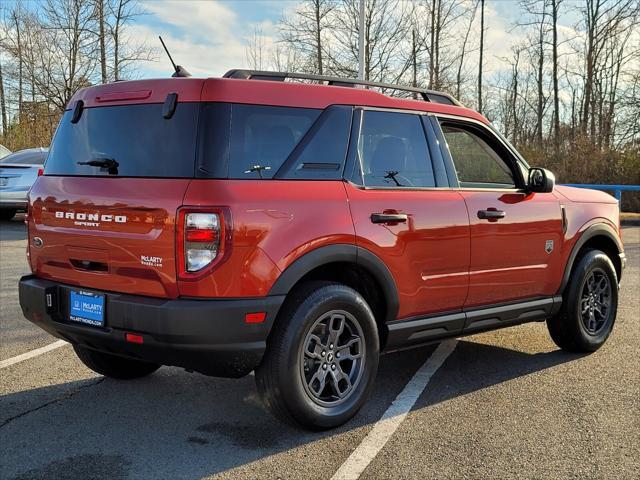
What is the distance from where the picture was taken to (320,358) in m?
3.65

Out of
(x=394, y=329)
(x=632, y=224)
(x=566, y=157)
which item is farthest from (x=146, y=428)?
(x=566, y=157)

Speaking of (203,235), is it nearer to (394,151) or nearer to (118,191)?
(118,191)

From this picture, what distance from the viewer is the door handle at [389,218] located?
12.3ft

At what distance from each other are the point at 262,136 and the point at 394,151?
3.32ft

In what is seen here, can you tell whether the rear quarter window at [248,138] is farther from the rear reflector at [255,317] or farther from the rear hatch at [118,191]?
the rear reflector at [255,317]

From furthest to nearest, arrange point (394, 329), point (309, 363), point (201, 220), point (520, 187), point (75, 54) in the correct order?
point (75, 54) < point (520, 187) < point (394, 329) < point (309, 363) < point (201, 220)

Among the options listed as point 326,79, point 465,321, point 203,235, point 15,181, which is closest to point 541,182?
point 465,321

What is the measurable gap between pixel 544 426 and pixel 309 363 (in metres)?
1.41

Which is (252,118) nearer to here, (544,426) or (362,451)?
(362,451)

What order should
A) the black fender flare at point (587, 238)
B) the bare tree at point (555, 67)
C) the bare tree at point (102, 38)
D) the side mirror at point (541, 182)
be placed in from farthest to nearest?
the bare tree at point (555, 67), the bare tree at point (102, 38), the black fender flare at point (587, 238), the side mirror at point (541, 182)

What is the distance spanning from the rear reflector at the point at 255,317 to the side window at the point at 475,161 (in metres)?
1.86

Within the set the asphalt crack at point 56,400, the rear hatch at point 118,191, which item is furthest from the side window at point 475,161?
the asphalt crack at point 56,400

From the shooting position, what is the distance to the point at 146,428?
12.0ft

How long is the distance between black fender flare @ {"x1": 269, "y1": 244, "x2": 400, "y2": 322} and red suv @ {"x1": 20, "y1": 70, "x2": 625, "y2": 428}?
0.03 feet
